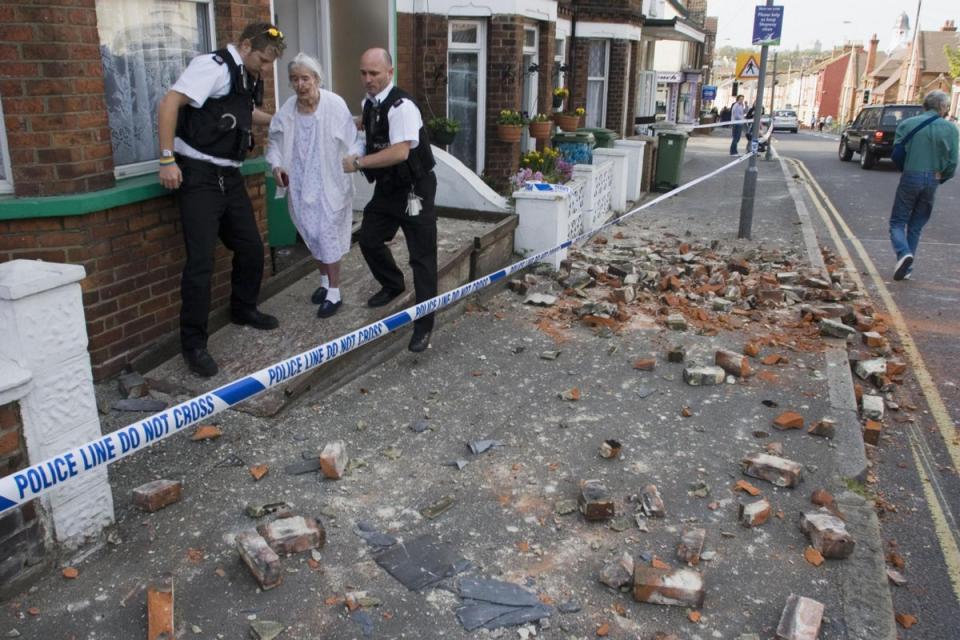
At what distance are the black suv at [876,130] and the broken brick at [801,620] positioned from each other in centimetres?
2073

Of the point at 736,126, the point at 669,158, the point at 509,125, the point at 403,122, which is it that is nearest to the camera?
the point at 403,122

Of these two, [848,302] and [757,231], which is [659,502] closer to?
[848,302]

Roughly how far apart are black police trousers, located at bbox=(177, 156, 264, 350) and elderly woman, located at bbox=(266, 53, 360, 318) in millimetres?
476

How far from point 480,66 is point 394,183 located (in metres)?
5.76

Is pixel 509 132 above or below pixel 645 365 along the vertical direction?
above

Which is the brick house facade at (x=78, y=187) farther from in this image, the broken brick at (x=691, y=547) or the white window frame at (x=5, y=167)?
the broken brick at (x=691, y=547)

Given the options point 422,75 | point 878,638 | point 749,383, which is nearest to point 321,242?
point 749,383

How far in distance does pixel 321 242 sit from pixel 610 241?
5810 millimetres

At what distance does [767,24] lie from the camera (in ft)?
37.3

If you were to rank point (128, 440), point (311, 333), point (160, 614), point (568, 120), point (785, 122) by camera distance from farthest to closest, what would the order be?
point (785, 122) < point (568, 120) < point (311, 333) < point (160, 614) < point (128, 440)

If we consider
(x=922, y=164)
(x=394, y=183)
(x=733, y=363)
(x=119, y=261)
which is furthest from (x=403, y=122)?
(x=922, y=164)

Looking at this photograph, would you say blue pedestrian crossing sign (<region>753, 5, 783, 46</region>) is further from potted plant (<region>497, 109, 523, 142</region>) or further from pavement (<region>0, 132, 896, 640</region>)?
pavement (<region>0, 132, 896, 640</region>)

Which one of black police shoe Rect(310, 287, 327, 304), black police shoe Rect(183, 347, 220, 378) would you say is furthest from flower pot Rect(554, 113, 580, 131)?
black police shoe Rect(183, 347, 220, 378)

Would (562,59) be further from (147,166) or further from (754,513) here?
(754,513)
